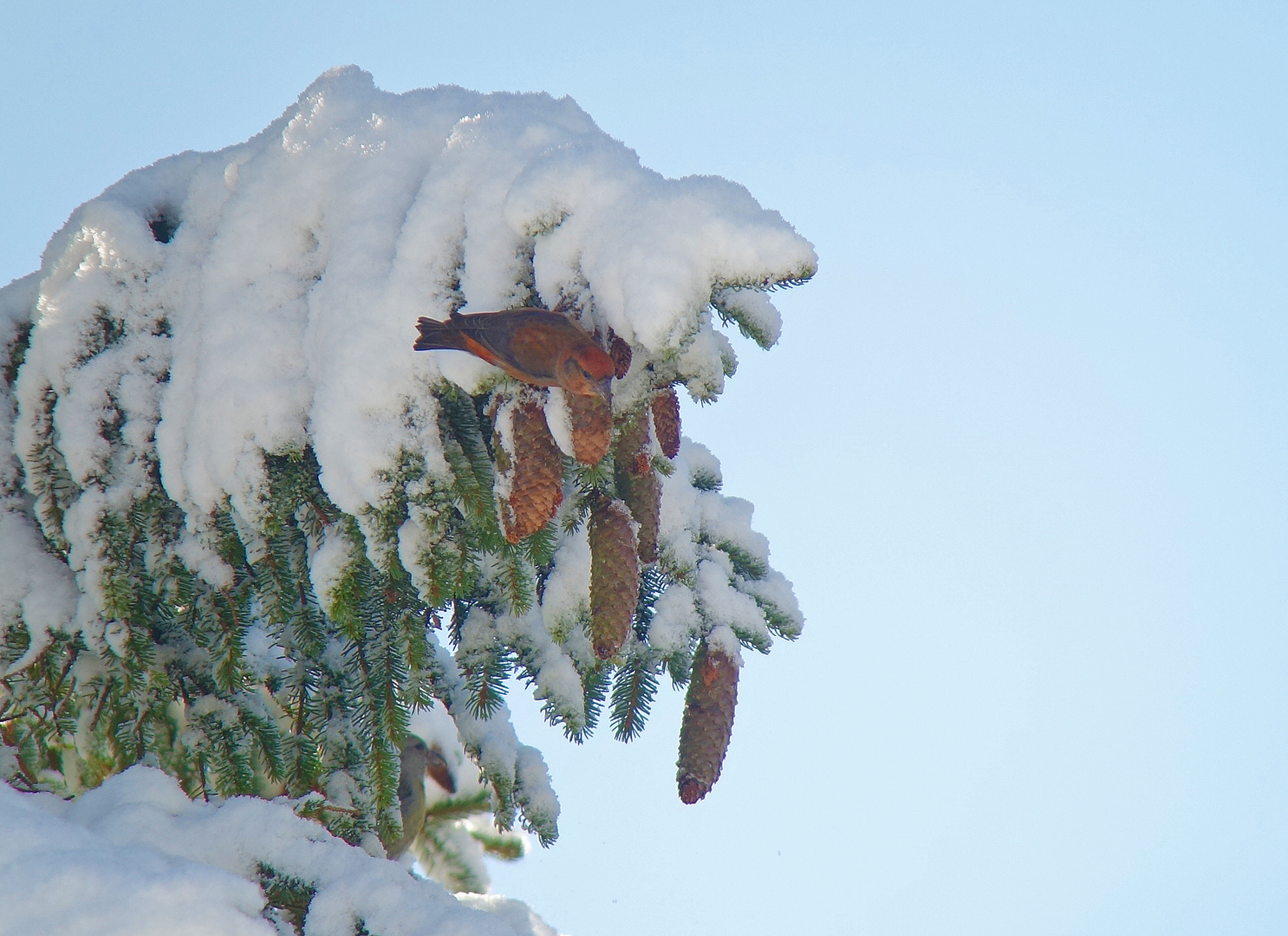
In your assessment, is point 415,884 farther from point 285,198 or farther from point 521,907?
point 285,198

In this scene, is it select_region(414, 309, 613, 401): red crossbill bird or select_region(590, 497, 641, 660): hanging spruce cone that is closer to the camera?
select_region(414, 309, 613, 401): red crossbill bird

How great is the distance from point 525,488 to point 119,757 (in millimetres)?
1391

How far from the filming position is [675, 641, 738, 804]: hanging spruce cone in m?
1.63

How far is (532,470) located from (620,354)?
0.22 meters

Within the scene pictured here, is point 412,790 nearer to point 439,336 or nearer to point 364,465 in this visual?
point 364,465

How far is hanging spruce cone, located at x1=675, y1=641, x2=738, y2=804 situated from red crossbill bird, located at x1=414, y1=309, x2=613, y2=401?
75 cm

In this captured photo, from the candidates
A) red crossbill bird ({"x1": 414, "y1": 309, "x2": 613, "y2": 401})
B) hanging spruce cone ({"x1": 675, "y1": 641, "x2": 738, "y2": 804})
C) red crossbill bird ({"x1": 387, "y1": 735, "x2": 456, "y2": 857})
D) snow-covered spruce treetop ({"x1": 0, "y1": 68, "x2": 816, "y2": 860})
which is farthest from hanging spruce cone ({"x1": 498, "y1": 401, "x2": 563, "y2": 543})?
red crossbill bird ({"x1": 387, "y1": 735, "x2": 456, "y2": 857})

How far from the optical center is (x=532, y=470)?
135cm

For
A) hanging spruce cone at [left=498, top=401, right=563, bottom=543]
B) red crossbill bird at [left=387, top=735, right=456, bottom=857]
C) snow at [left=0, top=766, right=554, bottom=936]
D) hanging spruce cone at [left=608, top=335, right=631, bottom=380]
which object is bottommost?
snow at [left=0, top=766, right=554, bottom=936]

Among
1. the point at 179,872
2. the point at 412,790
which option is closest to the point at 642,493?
the point at 179,872

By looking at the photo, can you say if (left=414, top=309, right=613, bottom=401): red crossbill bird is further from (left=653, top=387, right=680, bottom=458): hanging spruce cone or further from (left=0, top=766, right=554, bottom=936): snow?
(left=0, top=766, right=554, bottom=936): snow

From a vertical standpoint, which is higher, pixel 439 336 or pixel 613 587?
pixel 439 336

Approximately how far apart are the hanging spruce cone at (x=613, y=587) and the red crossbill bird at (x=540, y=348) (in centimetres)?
37

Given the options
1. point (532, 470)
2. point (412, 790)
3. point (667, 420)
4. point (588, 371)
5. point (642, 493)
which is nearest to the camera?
point (588, 371)
